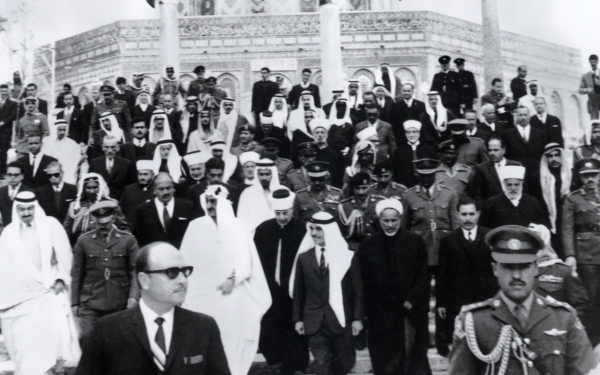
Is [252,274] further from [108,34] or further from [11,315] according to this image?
[108,34]

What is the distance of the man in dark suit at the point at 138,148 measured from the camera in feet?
37.6

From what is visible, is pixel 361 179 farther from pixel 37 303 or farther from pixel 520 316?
pixel 520 316

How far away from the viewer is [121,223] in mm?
8750

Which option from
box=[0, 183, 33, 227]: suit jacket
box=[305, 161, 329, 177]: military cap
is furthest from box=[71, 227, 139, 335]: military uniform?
box=[0, 183, 33, 227]: suit jacket

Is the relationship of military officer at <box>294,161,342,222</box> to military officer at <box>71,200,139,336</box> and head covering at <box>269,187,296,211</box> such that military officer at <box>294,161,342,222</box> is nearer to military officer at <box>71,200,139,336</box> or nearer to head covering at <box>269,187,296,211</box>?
head covering at <box>269,187,296,211</box>

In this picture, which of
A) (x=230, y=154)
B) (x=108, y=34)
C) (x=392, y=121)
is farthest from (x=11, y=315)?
(x=108, y=34)

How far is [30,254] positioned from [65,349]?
944 mm

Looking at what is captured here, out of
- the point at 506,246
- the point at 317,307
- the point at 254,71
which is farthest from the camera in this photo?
the point at 254,71

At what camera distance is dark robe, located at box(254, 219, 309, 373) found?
819cm

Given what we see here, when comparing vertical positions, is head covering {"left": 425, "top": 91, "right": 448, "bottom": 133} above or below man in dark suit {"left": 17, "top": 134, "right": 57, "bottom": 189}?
above

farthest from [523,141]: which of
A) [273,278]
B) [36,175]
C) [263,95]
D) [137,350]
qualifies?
[137,350]

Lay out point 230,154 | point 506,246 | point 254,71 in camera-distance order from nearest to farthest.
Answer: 1. point 506,246
2. point 230,154
3. point 254,71

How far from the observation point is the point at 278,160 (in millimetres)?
11031

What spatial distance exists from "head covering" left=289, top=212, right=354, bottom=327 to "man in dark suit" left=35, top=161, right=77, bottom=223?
10.6ft
